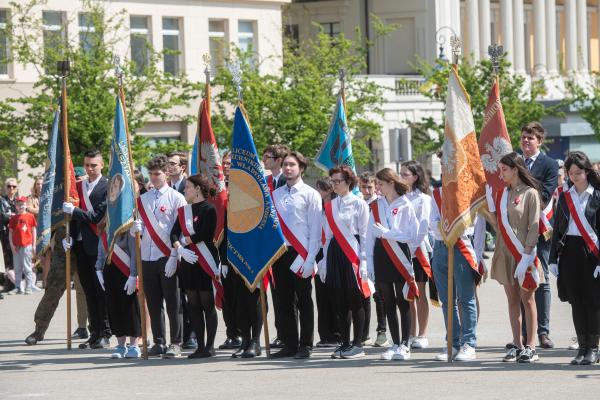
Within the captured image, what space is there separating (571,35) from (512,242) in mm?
62612

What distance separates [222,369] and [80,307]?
13.2ft

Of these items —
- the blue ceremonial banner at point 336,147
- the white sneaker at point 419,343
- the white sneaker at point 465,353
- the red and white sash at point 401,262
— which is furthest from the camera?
the blue ceremonial banner at point 336,147

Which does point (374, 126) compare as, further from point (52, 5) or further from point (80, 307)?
point (80, 307)

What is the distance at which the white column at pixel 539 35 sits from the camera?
235 ft

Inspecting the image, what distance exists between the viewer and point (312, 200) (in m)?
14.2

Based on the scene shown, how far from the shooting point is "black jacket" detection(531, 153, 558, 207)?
47.3 feet

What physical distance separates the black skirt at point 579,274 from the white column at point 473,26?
53.1 m

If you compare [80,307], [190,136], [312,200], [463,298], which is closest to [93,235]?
[80,307]

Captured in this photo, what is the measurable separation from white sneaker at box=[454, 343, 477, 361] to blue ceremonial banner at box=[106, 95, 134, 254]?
348 centimetres

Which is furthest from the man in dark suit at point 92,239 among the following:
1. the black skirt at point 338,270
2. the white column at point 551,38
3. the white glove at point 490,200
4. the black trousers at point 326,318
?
the white column at point 551,38

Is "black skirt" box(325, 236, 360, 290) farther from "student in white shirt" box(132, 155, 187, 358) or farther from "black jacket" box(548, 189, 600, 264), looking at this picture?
"black jacket" box(548, 189, 600, 264)

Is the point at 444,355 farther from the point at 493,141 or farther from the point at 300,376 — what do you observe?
the point at 493,141

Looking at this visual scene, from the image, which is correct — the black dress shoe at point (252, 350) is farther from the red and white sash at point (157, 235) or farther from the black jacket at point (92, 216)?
the black jacket at point (92, 216)

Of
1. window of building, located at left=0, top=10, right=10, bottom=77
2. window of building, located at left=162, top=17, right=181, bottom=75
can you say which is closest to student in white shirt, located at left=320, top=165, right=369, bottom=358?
window of building, located at left=0, top=10, right=10, bottom=77
